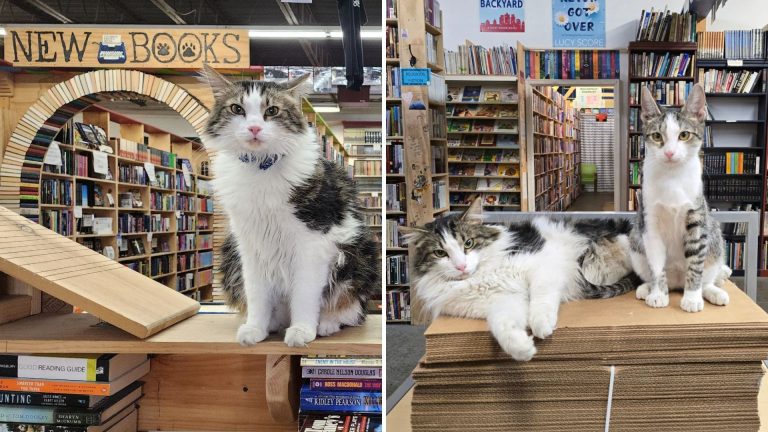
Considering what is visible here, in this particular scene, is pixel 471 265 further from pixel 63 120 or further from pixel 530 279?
pixel 63 120

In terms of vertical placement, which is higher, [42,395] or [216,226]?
[216,226]

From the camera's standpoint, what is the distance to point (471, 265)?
0.97 m

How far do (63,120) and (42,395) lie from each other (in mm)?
960

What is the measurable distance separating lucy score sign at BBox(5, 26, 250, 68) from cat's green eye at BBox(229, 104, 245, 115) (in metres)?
0.80

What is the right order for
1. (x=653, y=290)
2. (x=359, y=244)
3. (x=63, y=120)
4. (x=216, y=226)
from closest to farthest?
(x=653, y=290) → (x=359, y=244) → (x=216, y=226) → (x=63, y=120)

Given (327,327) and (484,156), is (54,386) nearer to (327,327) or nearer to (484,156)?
(327,327)

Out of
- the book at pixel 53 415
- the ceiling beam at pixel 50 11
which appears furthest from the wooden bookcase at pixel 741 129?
the ceiling beam at pixel 50 11

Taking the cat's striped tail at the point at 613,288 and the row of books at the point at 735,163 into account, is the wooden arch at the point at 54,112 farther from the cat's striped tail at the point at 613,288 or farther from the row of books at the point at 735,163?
the row of books at the point at 735,163

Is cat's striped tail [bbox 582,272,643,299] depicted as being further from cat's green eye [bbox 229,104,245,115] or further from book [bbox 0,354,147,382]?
book [bbox 0,354,147,382]

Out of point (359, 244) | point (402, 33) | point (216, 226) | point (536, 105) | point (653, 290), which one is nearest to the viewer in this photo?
point (653, 290)

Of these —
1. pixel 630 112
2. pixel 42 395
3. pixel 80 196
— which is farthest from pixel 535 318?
pixel 80 196

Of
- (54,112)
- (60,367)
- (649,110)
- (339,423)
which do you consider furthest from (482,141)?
(54,112)

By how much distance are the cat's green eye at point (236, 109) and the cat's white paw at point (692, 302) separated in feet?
2.80

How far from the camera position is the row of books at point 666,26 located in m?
1.23
